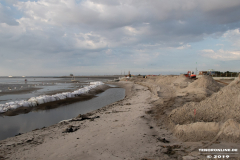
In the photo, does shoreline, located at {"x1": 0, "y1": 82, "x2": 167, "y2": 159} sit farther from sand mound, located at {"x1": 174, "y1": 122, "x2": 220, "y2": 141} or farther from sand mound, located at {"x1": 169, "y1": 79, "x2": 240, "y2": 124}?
sand mound, located at {"x1": 169, "y1": 79, "x2": 240, "y2": 124}

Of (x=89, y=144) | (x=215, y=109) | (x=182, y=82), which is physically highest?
(x=182, y=82)

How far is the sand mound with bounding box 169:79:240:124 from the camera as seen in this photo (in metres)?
5.89

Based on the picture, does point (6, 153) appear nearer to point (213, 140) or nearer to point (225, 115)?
point (213, 140)

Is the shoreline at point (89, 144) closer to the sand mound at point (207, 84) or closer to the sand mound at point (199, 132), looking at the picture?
the sand mound at point (199, 132)

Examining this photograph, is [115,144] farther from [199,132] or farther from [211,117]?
[211,117]

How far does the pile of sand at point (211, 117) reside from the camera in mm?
4320

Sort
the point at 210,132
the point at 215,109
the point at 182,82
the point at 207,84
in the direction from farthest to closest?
the point at 182,82 → the point at 207,84 → the point at 215,109 → the point at 210,132

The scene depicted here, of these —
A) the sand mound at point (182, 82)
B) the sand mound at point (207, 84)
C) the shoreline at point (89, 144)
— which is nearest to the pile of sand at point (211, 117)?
the shoreline at point (89, 144)

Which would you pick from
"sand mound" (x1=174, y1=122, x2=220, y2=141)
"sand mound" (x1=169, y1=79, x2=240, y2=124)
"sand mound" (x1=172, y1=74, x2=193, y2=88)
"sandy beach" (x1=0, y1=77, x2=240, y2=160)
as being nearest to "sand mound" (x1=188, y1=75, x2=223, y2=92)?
"sand mound" (x1=172, y1=74, x2=193, y2=88)

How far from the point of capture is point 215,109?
6.25m

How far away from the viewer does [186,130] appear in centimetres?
495

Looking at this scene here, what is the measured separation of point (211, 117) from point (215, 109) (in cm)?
45

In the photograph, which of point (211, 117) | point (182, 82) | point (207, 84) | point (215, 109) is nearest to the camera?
point (211, 117)

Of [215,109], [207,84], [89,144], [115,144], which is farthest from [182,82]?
[89,144]
